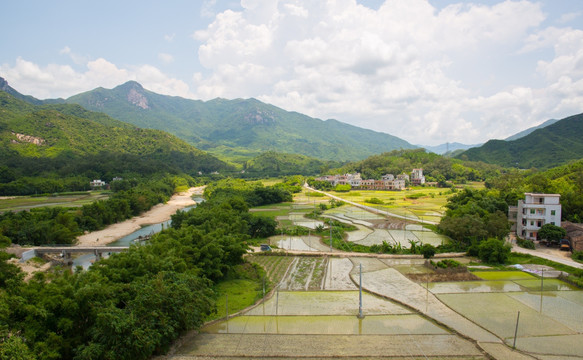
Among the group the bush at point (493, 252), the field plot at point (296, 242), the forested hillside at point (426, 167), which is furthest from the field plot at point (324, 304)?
the forested hillside at point (426, 167)

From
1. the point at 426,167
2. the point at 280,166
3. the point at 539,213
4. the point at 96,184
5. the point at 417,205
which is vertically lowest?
the point at 417,205

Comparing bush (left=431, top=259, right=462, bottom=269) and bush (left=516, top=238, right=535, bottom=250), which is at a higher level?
bush (left=516, top=238, right=535, bottom=250)

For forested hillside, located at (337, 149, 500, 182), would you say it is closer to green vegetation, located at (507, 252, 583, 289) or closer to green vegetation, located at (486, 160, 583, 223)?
green vegetation, located at (486, 160, 583, 223)

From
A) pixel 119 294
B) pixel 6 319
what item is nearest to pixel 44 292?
pixel 6 319

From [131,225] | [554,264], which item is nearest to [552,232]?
[554,264]

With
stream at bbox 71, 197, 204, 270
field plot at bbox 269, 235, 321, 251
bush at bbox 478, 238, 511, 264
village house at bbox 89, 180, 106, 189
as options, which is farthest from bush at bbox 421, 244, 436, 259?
village house at bbox 89, 180, 106, 189

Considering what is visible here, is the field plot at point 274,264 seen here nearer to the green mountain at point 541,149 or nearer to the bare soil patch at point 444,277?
the bare soil patch at point 444,277

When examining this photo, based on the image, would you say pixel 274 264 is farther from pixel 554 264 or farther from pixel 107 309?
pixel 554 264
